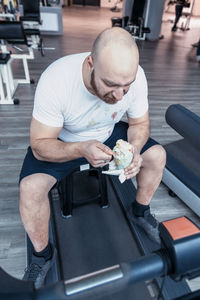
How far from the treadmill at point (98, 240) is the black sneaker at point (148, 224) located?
2 centimetres

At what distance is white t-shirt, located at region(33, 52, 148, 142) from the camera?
94 centimetres

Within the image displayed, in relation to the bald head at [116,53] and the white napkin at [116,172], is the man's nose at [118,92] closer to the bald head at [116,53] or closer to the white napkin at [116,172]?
the bald head at [116,53]

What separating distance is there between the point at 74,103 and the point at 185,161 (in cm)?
91

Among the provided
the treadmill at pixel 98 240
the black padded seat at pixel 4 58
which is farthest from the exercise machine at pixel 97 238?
the black padded seat at pixel 4 58

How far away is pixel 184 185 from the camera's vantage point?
4.63 feet

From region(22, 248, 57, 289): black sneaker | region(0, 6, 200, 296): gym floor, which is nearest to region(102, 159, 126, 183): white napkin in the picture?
region(22, 248, 57, 289): black sneaker

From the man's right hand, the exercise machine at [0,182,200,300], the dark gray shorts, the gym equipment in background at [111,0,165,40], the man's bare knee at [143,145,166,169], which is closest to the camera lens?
the exercise machine at [0,182,200,300]

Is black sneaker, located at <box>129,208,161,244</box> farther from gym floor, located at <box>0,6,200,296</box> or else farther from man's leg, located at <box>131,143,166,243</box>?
gym floor, located at <box>0,6,200,296</box>

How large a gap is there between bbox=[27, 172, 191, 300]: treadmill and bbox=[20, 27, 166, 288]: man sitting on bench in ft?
0.34

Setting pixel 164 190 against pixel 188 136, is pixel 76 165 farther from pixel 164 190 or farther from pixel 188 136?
pixel 164 190

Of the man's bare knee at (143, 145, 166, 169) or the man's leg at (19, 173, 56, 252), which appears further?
the man's bare knee at (143, 145, 166, 169)

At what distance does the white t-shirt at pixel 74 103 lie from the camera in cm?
94

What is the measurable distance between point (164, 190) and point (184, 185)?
0.23 m

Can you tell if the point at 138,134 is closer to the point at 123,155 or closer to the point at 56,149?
the point at 123,155
